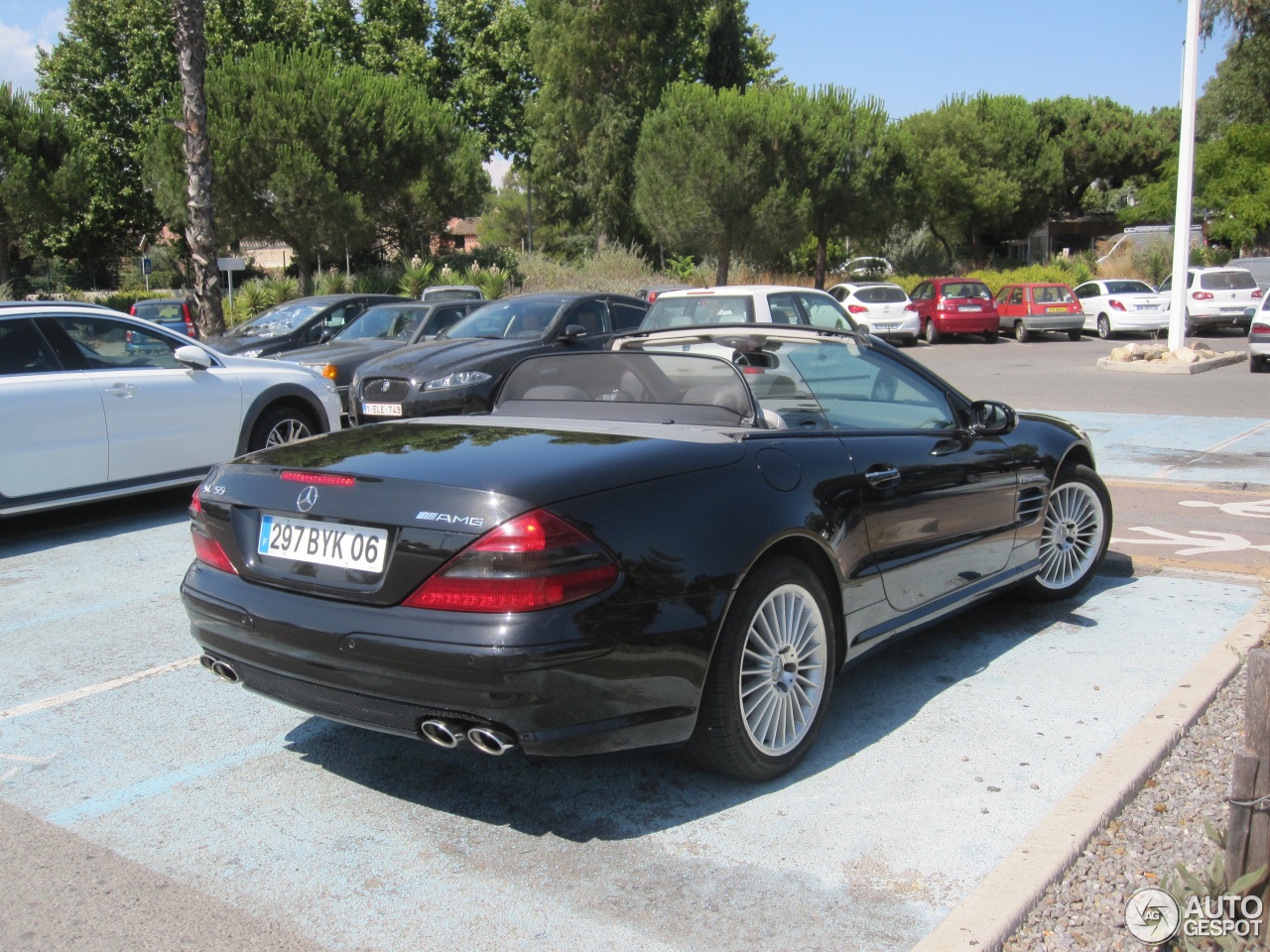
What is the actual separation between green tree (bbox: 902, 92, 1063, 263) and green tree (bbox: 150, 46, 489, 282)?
2269 cm

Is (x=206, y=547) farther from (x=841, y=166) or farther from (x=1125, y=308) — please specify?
(x=841, y=166)

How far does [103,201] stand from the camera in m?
47.6

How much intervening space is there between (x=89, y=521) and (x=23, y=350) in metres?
1.52

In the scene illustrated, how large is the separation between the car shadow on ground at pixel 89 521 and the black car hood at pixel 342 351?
4020 mm

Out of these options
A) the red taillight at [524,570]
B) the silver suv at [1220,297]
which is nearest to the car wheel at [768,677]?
the red taillight at [524,570]

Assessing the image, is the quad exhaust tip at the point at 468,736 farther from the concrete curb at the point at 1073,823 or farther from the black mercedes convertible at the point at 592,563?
the concrete curb at the point at 1073,823

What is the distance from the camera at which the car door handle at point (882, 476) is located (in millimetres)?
4234

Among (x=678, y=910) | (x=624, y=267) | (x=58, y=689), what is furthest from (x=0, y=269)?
(x=678, y=910)

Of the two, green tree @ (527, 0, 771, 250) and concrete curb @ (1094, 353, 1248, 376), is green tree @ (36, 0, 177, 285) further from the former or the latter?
concrete curb @ (1094, 353, 1248, 376)

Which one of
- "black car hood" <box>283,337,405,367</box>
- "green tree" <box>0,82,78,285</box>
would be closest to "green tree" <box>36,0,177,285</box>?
"green tree" <box>0,82,78,285</box>

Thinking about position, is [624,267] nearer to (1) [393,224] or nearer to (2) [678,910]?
(1) [393,224]

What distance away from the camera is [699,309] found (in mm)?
12211

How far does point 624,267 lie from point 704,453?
124 ft

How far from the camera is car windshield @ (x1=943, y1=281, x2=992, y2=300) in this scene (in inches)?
1197
